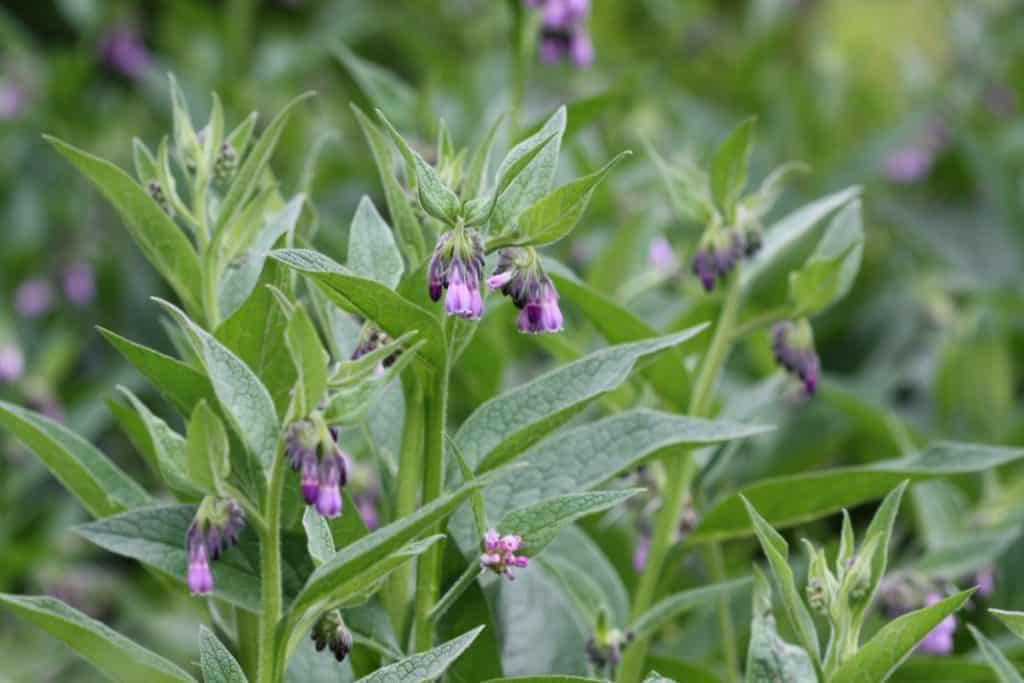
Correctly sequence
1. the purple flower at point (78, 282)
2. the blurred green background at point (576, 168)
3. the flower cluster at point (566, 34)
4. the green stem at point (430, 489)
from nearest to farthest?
the green stem at point (430, 489)
the flower cluster at point (566, 34)
the blurred green background at point (576, 168)
the purple flower at point (78, 282)

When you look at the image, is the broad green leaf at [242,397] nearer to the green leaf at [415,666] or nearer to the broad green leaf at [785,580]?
the green leaf at [415,666]

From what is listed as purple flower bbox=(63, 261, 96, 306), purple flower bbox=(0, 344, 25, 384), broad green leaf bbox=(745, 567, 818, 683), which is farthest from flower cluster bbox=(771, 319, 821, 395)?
purple flower bbox=(63, 261, 96, 306)

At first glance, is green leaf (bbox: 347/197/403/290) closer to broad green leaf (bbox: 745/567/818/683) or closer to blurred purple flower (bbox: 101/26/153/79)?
broad green leaf (bbox: 745/567/818/683)

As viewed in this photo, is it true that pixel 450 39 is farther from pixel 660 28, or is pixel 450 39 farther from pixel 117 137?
pixel 117 137

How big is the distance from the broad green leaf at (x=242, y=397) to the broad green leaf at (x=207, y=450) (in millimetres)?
18

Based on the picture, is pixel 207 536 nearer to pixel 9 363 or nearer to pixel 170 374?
pixel 170 374

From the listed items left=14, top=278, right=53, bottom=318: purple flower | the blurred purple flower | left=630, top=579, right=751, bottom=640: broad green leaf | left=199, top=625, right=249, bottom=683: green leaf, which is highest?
the blurred purple flower

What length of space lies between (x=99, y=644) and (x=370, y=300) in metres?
0.41

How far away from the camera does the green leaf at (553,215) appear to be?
1355mm

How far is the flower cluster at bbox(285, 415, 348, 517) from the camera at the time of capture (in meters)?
1.30

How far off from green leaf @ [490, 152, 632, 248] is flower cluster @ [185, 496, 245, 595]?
0.37 meters

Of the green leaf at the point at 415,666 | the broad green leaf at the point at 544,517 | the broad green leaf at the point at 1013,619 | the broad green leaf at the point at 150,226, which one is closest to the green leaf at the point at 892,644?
the broad green leaf at the point at 1013,619

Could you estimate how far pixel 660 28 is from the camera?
5.13 metres

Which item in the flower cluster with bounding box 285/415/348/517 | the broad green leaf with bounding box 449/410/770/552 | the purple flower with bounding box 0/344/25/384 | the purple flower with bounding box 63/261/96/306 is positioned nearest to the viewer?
the flower cluster with bounding box 285/415/348/517
